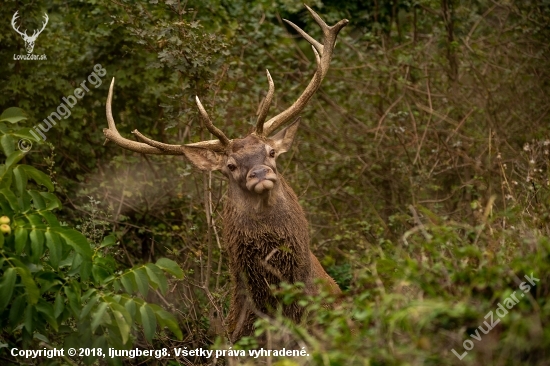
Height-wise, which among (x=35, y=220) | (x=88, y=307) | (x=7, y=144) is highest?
(x=7, y=144)

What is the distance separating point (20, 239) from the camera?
523cm

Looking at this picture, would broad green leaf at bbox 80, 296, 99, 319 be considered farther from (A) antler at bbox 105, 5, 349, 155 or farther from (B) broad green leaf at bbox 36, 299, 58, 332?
(A) antler at bbox 105, 5, 349, 155

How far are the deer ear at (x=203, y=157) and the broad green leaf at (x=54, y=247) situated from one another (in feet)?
6.84

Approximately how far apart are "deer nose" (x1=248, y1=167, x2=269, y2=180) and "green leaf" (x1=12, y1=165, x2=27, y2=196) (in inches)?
69.3

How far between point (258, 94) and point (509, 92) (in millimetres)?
2948

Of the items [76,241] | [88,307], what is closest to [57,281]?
[76,241]

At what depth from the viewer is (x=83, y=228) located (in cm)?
723

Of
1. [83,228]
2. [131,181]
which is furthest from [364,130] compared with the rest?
[83,228]

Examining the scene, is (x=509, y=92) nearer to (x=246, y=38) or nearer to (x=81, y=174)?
(x=246, y=38)

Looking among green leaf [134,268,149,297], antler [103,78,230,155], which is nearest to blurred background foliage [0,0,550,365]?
antler [103,78,230,155]

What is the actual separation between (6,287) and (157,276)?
0.89 meters

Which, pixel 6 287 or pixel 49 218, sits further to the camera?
pixel 49 218

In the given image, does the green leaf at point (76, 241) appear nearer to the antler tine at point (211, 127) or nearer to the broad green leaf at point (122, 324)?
the broad green leaf at point (122, 324)

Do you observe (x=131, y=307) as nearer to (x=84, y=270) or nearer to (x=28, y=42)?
(x=84, y=270)
